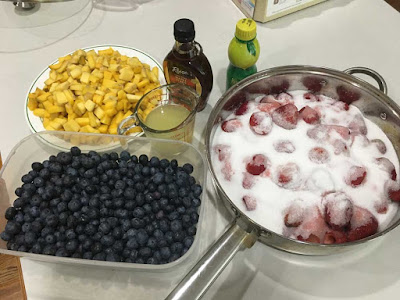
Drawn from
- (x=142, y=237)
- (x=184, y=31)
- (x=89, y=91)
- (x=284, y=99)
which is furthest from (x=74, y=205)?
(x=284, y=99)

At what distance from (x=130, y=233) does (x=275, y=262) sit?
28 cm

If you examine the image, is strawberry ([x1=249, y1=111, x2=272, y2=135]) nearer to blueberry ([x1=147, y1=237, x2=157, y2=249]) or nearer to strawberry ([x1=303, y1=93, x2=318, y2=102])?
strawberry ([x1=303, y1=93, x2=318, y2=102])

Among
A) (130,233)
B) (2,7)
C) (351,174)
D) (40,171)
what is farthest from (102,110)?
(2,7)

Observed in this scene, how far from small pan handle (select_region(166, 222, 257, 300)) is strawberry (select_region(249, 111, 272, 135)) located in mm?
237

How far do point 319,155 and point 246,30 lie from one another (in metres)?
0.30

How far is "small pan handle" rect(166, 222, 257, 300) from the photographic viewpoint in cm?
57

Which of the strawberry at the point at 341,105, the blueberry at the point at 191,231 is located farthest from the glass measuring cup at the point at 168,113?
the strawberry at the point at 341,105

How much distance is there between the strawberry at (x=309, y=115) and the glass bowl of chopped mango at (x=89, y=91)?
36 centimetres

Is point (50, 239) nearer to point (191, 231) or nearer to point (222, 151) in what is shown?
point (191, 231)

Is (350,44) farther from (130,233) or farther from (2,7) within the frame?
(2,7)

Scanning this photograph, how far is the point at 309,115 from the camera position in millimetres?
800

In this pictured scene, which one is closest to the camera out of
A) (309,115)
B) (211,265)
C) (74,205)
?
(211,265)

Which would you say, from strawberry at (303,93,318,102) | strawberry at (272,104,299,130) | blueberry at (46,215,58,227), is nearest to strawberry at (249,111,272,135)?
strawberry at (272,104,299,130)

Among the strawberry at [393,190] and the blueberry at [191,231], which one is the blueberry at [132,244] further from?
the strawberry at [393,190]
